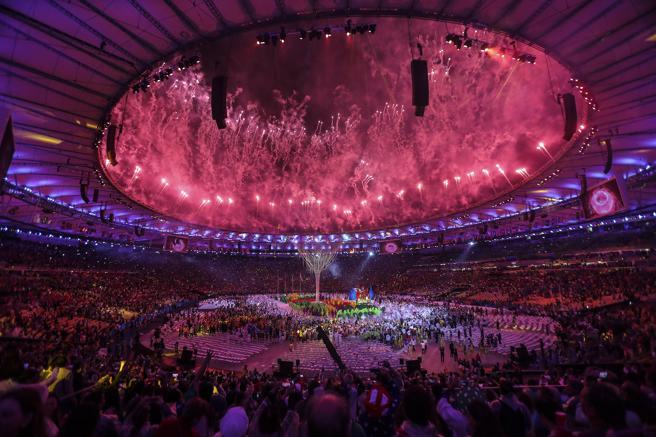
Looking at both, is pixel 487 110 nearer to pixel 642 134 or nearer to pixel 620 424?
pixel 642 134

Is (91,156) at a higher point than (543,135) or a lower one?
lower

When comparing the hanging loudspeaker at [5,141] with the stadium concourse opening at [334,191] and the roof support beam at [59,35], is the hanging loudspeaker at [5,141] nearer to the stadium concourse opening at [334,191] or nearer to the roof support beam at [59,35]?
the stadium concourse opening at [334,191]

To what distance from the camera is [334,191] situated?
49.8m

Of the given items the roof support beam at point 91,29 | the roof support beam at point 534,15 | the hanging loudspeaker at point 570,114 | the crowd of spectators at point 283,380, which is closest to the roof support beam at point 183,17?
the roof support beam at point 91,29

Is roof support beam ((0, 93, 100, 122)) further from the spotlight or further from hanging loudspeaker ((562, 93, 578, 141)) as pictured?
hanging loudspeaker ((562, 93, 578, 141))

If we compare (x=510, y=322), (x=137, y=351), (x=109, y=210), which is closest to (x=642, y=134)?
(x=510, y=322)

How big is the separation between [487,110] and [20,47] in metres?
24.0

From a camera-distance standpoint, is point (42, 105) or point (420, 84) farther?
point (42, 105)

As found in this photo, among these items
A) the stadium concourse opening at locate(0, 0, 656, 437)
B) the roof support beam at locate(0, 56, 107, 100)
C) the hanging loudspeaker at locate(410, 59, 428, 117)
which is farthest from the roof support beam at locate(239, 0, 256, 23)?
the roof support beam at locate(0, 56, 107, 100)

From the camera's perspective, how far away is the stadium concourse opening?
516 cm

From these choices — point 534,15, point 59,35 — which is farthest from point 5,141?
point 534,15

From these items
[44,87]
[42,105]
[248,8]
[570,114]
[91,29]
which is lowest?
[570,114]

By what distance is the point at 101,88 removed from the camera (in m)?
13.9

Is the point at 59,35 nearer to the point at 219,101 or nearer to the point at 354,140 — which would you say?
the point at 219,101
